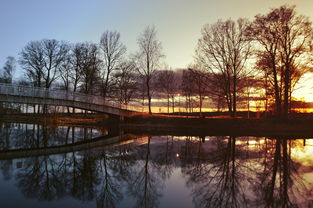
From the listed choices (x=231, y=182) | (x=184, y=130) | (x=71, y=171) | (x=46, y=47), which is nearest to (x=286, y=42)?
(x=184, y=130)

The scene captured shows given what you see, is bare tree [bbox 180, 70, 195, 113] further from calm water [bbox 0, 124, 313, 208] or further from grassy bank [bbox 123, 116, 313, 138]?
calm water [bbox 0, 124, 313, 208]

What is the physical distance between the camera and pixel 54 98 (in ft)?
85.3

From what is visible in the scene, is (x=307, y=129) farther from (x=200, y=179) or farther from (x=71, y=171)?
(x=71, y=171)

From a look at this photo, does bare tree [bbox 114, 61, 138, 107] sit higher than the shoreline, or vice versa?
bare tree [bbox 114, 61, 138, 107]

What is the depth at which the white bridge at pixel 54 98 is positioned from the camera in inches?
889

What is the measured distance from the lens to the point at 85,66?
129 feet

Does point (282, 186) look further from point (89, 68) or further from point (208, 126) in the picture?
point (89, 68)

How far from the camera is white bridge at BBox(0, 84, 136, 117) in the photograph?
22.6 m

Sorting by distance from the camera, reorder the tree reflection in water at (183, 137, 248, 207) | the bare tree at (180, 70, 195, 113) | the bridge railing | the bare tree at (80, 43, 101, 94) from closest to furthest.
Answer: the tree reflection in water at (183, 137, 248, 207), the bridge railing, the bare tree at (80, 43, 101, 94), the bare tree at (180, 70, 195, 113)

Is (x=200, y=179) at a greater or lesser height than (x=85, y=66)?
lesser

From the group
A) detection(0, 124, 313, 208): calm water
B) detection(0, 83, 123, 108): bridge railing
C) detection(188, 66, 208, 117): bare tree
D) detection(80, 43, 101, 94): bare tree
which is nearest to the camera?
detection(0, 124, 313, 208): calm water

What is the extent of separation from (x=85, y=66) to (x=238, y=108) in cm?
3728

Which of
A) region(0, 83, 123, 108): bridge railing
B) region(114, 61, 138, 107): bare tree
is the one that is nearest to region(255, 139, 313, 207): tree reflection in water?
region(0, 83, 123, 108): bridge railing

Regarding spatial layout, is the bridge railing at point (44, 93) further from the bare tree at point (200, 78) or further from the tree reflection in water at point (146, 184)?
the tree reflection in water at point (146, 184)
